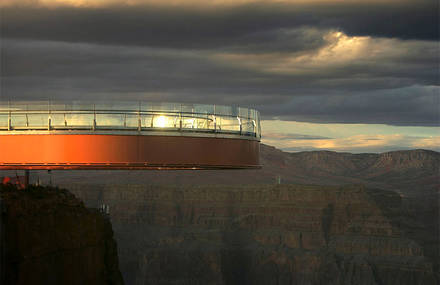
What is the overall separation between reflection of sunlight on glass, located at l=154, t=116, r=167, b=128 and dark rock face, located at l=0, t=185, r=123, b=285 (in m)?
8.00

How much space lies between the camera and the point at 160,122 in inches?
1843

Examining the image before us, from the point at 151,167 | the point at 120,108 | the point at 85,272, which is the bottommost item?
the point at 85,272

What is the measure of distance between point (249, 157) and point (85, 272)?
11.6m

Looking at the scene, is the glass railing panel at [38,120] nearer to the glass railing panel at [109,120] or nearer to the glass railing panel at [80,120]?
the glass railing panel at [80,120]

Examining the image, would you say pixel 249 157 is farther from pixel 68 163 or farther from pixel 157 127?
pixel 68 163

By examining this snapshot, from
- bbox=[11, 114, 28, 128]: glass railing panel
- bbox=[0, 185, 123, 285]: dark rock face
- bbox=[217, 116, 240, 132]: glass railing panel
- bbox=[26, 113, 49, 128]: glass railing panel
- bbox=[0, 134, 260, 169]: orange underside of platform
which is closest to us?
bbox=[0, 185, 123, 285]: dark rock face

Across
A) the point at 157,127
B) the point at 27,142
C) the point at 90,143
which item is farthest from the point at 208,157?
the point at 27,142

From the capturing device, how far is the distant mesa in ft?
151

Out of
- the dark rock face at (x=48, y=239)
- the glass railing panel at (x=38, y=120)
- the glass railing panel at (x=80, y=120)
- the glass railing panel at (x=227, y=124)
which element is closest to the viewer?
the dark rock face at (x=48, y=239)

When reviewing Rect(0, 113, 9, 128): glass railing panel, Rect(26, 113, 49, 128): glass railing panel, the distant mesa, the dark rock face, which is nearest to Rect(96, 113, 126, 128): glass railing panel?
the distant mesa

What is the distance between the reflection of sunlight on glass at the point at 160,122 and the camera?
46706 mm

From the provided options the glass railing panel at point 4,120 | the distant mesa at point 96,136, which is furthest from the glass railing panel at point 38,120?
the glass railing panel at point 4,120

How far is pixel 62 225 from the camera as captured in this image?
161 ft

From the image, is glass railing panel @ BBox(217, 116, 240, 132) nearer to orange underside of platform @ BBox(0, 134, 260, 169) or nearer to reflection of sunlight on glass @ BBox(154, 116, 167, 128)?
orange underside of platform @ BBox(0, 134, 260, 169)
